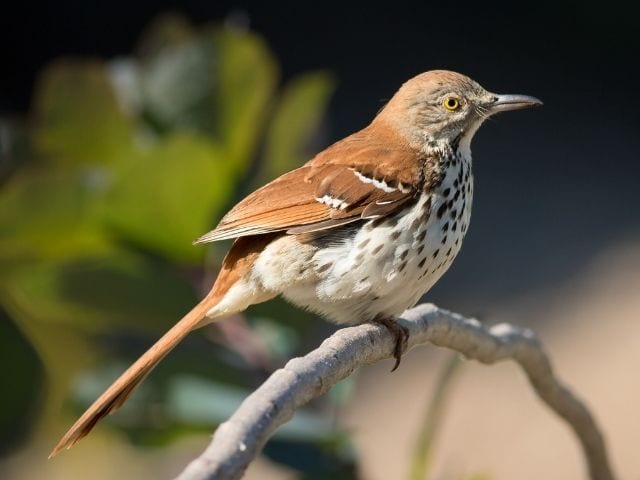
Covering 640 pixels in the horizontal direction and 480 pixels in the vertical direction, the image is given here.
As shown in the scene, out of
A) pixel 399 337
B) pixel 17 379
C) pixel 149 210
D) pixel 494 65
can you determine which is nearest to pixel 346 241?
pixel 399 337

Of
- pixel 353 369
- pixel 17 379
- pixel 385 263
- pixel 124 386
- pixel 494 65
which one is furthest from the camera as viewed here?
pixel 494 65

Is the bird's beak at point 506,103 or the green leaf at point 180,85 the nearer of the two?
the bird's beak at point 506,103

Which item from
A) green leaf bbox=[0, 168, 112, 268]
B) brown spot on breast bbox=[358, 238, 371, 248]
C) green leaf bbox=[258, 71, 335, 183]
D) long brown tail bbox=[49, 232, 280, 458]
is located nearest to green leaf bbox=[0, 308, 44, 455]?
green leaf bbox=[0, 168, 112, 268]

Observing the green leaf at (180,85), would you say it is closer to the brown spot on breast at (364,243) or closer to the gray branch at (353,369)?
the brown spot on breast at (364,243)

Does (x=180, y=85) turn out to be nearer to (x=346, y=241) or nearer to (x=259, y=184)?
(x=259, y=184)

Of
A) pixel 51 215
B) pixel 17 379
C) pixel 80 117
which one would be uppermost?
pixel 80 117

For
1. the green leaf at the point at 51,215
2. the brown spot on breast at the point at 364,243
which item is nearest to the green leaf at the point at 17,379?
the green leaf at the point at 51,215

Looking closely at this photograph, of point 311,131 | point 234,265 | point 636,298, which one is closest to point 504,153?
point 636,298
